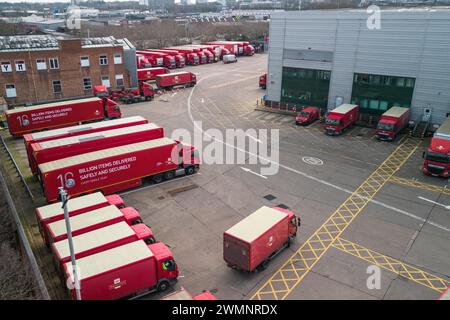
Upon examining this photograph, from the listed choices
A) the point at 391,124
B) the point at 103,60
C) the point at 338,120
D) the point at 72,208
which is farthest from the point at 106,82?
the point at 391,124

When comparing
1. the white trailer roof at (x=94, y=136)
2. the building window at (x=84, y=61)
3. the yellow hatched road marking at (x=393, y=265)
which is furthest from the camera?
the building window at (x=84, y=61)

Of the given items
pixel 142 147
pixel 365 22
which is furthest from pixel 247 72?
pixel 142 147

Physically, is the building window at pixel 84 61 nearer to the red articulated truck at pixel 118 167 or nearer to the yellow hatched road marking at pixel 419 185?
the red articulated truck at pixel 118 167

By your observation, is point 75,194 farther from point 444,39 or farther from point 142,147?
point 444,39

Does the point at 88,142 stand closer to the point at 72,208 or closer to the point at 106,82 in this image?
the point at 72,208

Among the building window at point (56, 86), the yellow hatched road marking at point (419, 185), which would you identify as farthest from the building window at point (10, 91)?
the yellow hatched road marking at point (419, 185)
